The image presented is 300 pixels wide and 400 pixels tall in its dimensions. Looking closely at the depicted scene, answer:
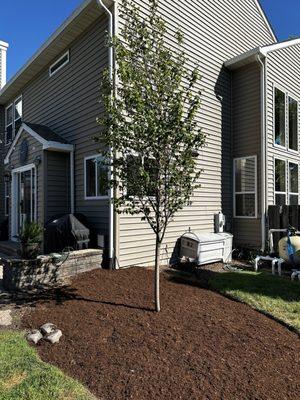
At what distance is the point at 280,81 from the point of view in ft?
37.0

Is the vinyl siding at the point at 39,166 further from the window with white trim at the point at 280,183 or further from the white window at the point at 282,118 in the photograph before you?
the white window at the point at 282,118

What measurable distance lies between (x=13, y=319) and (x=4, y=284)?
5.37 ft

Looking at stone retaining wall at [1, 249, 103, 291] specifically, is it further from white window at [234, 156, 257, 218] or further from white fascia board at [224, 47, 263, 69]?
white fascia board at [224, 47, 263, 69]

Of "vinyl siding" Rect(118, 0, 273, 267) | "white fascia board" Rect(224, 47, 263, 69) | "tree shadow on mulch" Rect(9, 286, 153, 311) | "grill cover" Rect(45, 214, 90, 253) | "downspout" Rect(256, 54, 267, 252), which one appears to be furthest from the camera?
"white fascia board" Rect(224, 47, 263, 69)

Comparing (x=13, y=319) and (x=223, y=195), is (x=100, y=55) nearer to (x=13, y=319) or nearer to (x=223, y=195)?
(x=223, y=195)

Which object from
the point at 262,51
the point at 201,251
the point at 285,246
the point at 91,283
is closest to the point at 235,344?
the point at 91,283

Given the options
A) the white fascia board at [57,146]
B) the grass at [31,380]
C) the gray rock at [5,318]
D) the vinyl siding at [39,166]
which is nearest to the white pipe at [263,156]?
the white fascia board at [57,146]

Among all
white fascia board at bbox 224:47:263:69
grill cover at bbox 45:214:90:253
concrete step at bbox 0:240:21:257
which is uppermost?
white fascia board at bbox 224:47:263:69

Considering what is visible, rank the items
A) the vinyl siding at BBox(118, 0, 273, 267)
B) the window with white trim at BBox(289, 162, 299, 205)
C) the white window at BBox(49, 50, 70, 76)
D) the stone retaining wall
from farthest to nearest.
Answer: the window with white trim at BBox(289, 162, 299, 205)
the white window at BBox(49, 50, 70, 76)
the vinyl siding at BBox(118, 0, 273, 267)
the stone retaining wall

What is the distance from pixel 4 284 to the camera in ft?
20.8

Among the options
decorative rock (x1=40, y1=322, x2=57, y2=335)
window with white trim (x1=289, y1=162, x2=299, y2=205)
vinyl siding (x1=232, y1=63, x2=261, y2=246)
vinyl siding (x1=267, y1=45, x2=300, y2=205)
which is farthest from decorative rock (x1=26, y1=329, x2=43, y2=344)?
window with white trim (x1=289, y1=162, x2=299, y2=205)

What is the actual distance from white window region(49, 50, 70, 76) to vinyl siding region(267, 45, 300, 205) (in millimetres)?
6113

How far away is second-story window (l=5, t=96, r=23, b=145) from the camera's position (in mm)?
13262

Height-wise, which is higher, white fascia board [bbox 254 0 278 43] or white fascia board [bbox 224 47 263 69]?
white fascia board [bbox 254 0 278 43]
